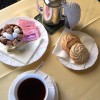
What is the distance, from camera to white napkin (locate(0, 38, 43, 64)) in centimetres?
79

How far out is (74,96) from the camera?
2.43 ft

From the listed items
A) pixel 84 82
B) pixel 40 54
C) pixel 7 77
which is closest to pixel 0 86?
pixel 7 77

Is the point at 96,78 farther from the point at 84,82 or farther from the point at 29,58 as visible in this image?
the point at 29,58

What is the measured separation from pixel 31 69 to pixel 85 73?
0.19m

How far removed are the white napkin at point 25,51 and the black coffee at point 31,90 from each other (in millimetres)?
105

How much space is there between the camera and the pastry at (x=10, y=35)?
79 cm

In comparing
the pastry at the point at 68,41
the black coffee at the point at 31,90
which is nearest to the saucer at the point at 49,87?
the black coffee at the point at 31,90

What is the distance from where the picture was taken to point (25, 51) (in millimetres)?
814

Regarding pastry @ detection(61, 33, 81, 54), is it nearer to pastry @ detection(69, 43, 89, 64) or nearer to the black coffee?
pastry @ detection(69, 43, 89, 64)

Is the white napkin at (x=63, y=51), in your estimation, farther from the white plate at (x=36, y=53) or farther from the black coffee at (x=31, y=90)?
the black coffee at (x=31, y=90)

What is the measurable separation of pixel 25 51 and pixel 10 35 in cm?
8

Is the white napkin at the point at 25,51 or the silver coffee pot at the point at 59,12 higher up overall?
the silver coffee pot at the point at 59,12

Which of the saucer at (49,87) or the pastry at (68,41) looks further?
the pastry at (68,41)

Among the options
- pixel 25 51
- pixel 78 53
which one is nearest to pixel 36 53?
pixel 25 51
